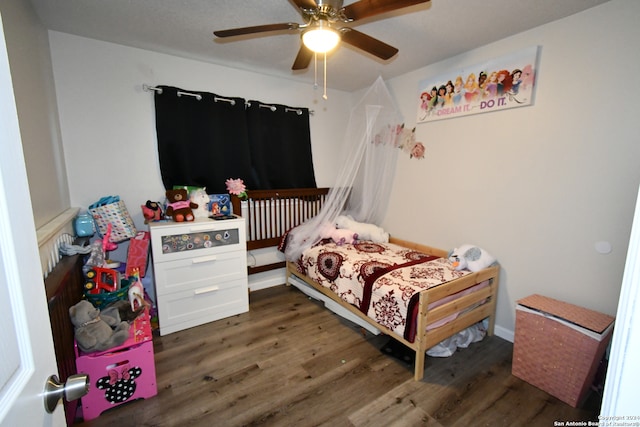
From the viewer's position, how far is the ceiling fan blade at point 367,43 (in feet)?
5.36

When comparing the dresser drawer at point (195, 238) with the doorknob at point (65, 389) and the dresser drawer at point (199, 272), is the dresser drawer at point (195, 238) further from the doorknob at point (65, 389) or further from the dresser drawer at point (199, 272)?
the doorknob at point (65, 389)

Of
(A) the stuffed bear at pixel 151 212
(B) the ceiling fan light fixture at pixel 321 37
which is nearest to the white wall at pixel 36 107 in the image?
(A) the stuffed bear at pixel 151 212

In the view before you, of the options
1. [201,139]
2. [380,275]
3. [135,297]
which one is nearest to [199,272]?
[135,297]

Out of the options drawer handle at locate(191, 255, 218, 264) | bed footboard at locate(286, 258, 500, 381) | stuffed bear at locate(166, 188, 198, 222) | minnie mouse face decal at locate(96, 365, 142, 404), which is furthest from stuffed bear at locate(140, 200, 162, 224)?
bed footboard at locate(286, 258, 500, 381)

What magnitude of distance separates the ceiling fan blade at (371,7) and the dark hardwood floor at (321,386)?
215 centimetres

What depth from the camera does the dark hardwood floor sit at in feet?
5.24

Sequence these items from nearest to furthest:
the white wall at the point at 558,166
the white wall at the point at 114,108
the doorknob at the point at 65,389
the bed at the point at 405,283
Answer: the doorknob at the point at 65,389
the white wall at the point at 558,166
the bed at the point at 405,283
the white wall at the point at 114,108

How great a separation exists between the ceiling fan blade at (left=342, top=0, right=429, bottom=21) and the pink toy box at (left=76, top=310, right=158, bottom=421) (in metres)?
2.14

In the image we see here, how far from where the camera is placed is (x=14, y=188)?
54 cm

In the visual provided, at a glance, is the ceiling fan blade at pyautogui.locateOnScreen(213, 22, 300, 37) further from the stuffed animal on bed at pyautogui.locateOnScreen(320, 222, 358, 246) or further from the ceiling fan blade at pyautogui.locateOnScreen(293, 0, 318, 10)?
the stuffed animal on bed at pyautogui.locateOnScreen(320, 222, 358, 246)

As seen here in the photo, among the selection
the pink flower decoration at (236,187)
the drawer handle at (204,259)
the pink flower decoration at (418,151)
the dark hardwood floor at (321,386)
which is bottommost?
the dark hardwood floor at (321,386)

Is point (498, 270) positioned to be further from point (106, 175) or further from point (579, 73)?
point (106, 175)

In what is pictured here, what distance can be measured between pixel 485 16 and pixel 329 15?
1.19m

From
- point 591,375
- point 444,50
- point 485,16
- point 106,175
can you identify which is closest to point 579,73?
point 485,16
